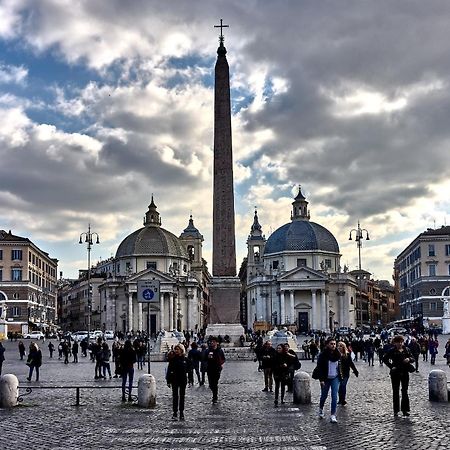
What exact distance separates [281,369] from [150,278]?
3059 inches

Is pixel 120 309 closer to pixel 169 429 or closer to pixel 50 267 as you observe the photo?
pixel 50 267

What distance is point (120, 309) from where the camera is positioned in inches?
3905

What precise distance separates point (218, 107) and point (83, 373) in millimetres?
15620

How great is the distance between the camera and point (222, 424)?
13.6 m

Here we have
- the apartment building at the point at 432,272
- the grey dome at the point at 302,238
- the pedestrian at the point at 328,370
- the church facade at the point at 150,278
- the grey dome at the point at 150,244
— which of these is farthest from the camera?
the grey dome at the point at 302,238

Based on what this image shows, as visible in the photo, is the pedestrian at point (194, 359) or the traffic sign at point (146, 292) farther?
the pedestrian at point (194, 359)

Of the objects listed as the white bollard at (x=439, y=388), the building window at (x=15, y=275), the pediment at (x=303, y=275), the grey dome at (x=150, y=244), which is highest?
the grey dome at (x=150, y=244)

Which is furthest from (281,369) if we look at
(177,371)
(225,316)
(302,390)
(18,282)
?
(18,282)

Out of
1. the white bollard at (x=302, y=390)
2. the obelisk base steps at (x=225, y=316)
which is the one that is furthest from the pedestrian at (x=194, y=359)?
the obelisk base steps at (x=225, y=316)

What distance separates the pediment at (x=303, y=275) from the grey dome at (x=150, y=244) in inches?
602

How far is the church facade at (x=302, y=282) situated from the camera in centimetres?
9706

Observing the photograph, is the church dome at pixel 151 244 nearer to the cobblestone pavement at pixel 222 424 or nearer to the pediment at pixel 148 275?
the pediment at pixel 148 275

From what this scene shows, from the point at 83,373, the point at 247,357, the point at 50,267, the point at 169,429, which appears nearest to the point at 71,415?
the point at 169,429

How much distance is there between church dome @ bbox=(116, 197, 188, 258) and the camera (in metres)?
102
